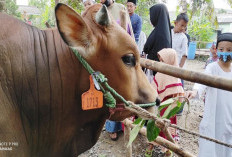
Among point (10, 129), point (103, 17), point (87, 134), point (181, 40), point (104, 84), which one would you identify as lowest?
point (87, 134)

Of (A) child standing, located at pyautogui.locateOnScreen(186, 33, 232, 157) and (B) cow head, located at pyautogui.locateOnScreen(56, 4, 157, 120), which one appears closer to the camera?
(B) cow head, located at pyautogui.locateOnScreen(56, 4, 157, 120)

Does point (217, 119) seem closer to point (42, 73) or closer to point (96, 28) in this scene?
point (96, 28)

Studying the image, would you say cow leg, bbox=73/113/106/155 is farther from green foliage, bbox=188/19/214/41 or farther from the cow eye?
green foliage, bbox=188/19/214/41

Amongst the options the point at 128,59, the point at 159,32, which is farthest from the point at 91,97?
the point at 159,32

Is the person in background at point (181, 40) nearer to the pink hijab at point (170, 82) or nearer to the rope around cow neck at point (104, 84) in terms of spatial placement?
the pink hijab at point (170, 82)

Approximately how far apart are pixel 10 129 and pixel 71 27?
0.68 metres

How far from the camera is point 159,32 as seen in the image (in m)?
3.77

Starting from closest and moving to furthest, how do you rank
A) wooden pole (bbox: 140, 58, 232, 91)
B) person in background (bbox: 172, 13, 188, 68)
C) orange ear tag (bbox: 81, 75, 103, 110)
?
wooden pole (bbox: 140, 58, 232, 91) → orange ear tag (bbox: 81, 75, 103, 110) → person in background (bbox: 172, 13, 188, 68)

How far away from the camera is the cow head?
1.27 m

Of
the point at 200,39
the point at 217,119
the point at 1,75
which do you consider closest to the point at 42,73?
the point at 1,75

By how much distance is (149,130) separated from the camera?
1365 millimetres

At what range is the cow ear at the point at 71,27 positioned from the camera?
1.23 m

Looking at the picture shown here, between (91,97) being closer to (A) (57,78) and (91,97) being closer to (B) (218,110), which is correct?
(A) (57,78)

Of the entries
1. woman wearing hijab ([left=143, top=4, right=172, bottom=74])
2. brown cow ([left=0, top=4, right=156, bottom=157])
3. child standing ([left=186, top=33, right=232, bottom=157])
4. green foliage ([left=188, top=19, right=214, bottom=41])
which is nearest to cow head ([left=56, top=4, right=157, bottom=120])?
brown cow ([left=0, top=4, right=156, bottom=157])
